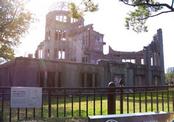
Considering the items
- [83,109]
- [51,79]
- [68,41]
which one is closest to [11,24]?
[51,79]

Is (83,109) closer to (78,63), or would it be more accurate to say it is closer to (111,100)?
(111,100)

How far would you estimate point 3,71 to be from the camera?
36.2 m

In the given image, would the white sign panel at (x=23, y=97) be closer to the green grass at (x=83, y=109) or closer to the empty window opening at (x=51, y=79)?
the green grass at (x=83, y=109)

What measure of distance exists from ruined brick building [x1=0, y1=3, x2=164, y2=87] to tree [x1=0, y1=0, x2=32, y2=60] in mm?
3619

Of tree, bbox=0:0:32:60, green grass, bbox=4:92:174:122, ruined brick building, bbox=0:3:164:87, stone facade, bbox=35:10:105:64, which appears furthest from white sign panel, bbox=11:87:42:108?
stone facade, bbox=35:10:105:64

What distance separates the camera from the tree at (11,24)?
85.1 feet

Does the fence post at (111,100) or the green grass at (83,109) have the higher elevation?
the fence post at (111,100)

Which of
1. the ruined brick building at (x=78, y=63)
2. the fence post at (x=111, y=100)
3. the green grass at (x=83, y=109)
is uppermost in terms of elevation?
the ruined brick building at (x=78, y=63)

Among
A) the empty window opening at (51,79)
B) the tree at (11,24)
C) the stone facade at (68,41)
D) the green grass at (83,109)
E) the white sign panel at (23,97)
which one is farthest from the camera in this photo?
the stone facade at (68,41)

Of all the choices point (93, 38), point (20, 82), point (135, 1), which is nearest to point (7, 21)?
point (20, 82)

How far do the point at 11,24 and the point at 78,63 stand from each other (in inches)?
480

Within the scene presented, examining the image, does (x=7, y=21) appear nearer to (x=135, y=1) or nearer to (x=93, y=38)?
(x=135, y=1)

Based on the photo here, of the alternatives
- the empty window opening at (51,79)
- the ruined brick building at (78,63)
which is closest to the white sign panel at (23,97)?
the ruined brick building at (78,63)

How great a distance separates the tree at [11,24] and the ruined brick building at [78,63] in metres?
3.62
